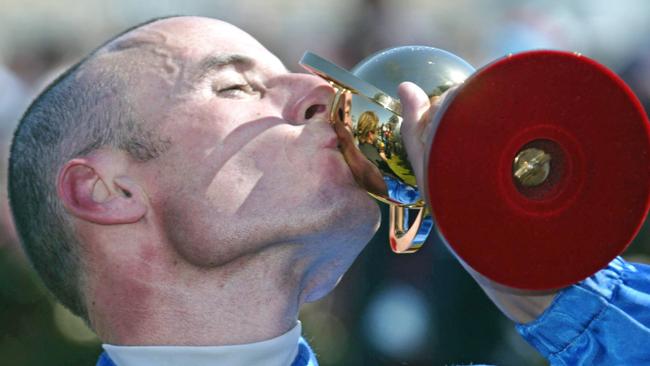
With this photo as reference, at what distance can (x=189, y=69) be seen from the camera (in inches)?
81.7

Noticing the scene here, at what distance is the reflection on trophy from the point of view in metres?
1.61

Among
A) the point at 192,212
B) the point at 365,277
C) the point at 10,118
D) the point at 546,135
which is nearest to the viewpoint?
the point at 546,135

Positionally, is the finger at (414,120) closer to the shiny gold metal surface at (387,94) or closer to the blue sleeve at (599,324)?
the shiny gold metal surface at (387,94)

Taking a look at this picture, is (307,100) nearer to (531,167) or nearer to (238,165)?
(238,165)

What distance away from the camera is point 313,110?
2098 mm

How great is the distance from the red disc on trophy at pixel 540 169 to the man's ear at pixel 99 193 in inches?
28.1

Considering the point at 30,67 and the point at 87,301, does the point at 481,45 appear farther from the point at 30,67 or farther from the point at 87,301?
the point at 87,301

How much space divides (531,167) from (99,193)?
3.08 ft


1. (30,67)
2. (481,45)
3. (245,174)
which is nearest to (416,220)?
(245,174)

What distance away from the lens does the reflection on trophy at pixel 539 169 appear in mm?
1613

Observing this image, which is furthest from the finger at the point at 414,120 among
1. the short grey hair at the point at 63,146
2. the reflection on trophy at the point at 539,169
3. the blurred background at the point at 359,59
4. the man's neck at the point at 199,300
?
the blurred background at the point at 359,59

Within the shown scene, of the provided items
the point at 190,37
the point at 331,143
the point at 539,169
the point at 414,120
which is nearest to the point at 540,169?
the point at 539,169

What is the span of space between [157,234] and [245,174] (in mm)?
236

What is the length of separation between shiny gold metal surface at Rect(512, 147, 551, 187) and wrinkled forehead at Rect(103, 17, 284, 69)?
707 mm
